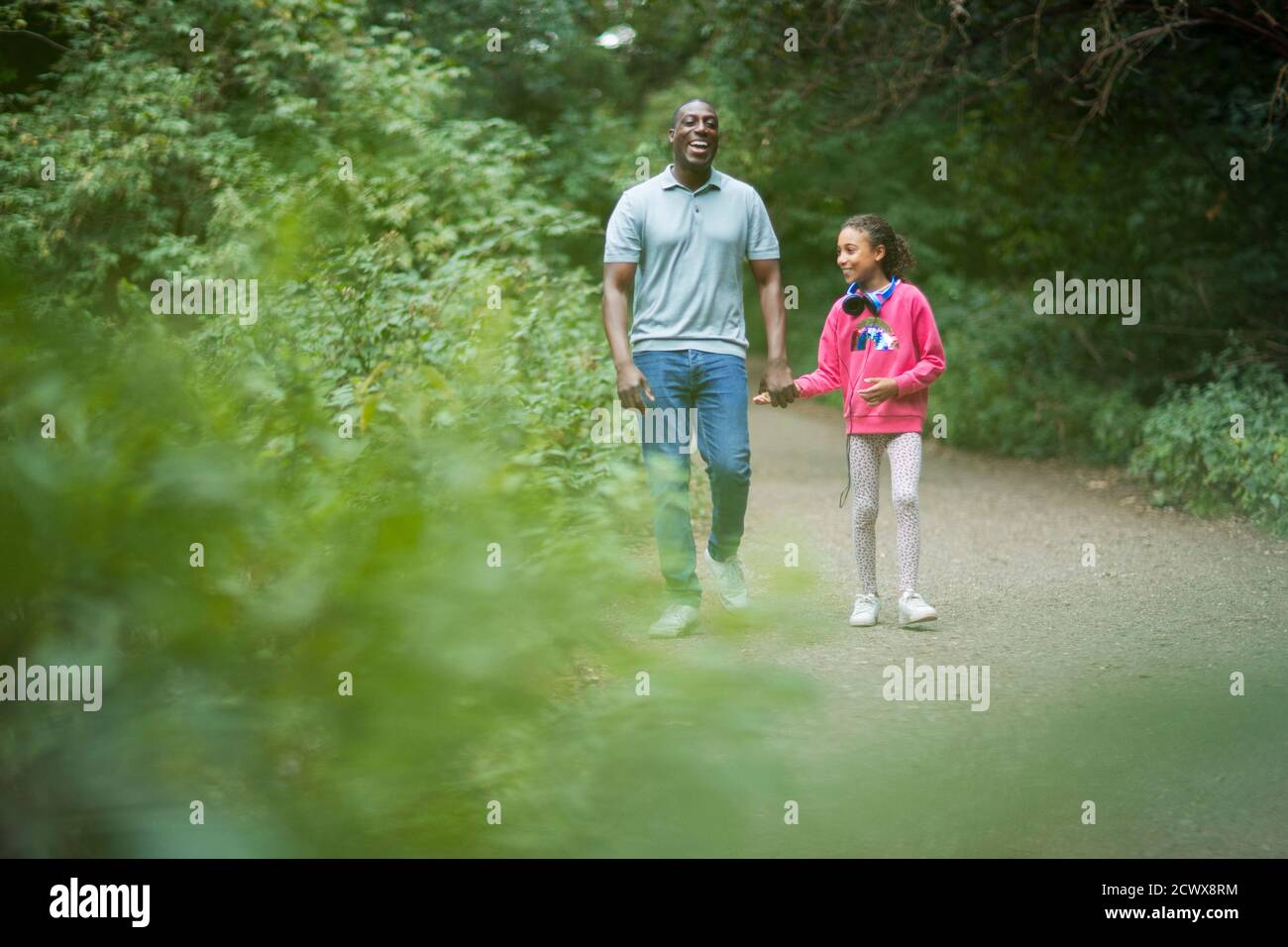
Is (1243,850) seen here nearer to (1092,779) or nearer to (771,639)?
(1092,779)

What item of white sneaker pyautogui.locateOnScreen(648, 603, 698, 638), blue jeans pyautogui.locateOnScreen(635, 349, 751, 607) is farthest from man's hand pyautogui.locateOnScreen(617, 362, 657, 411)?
white sneaker pyautogui.locateOnScreen(648, 603, 698, 638)

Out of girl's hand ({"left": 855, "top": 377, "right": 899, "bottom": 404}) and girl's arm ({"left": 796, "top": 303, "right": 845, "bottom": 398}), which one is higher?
girl's arm ({"left": 796, "top": 303, "right": 845, "bottom": 398})

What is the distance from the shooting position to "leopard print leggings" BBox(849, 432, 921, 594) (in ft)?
20.6

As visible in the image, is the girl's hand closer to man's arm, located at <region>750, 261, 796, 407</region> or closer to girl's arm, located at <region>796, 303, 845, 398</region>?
girl's arm, located at <region>796, 303, 845, 398</region>

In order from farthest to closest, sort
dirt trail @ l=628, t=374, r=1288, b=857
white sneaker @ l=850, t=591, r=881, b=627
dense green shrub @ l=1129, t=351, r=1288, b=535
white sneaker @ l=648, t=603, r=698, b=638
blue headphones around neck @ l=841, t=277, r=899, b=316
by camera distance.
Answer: dense green shrub @ l=1129, t=351, r=1288, b=535 < blue headphones around neck @ l=841, t=277, r=899, b=316 < white sneaker @ l=850, t=591, r=881, b=627 < dirt trail @ l=628, t=374, r=1288, b=857 < white sneaker @ l=648, t=603, r=698, b=638

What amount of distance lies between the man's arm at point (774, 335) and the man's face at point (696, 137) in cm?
51

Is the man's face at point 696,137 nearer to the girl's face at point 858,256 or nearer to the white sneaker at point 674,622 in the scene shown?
the girl's face at point 858,256

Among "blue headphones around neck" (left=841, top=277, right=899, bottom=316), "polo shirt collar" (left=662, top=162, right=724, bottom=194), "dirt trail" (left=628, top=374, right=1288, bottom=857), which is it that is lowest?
"dirt trail" (left=628, top=374, right=1288, bottom=857)

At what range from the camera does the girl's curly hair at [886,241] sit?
20.8 feet

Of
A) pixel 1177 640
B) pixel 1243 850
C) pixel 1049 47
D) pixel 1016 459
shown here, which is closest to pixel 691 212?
Answer: pixel 1177 640

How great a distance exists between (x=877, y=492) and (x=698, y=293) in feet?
3.98

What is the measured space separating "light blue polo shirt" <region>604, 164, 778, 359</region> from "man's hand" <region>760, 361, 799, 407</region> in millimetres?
162

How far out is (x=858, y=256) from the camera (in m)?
6.30

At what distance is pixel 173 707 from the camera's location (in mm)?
1590
